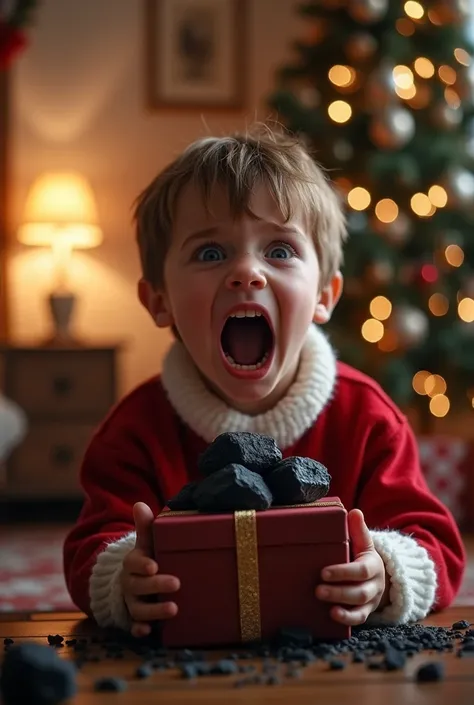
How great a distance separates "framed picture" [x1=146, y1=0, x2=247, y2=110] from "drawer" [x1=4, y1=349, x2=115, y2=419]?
1.34 m

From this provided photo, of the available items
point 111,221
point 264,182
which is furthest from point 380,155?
point 264,182

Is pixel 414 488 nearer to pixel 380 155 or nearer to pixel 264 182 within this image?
pixel 264 182

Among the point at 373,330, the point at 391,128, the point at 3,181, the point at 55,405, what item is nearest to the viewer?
the point at 391,128

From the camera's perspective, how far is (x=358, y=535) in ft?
3.09

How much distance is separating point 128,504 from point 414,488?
1.05 feet

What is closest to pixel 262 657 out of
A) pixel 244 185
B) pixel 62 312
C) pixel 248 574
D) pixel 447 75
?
pixel 248 574

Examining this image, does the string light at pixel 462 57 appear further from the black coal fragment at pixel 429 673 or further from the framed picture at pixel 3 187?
the black coal fragment at pixel 429 673

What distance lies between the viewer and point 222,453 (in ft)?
3.00

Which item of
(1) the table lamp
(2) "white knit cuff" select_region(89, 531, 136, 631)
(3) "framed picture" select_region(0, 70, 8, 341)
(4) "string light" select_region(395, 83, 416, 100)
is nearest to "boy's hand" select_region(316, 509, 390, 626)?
(2) "white knit cuff" select_region(89, 531, 136, 631)

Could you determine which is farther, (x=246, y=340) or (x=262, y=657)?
(x=246, y=340)

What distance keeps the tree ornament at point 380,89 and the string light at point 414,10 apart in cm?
28

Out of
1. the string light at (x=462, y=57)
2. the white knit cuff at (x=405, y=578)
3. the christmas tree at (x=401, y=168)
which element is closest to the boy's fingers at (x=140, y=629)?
the white knit cuff at (x=405, y=578)

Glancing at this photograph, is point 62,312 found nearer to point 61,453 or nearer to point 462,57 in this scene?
point 61,453

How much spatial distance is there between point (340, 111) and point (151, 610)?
2927 millimetres
